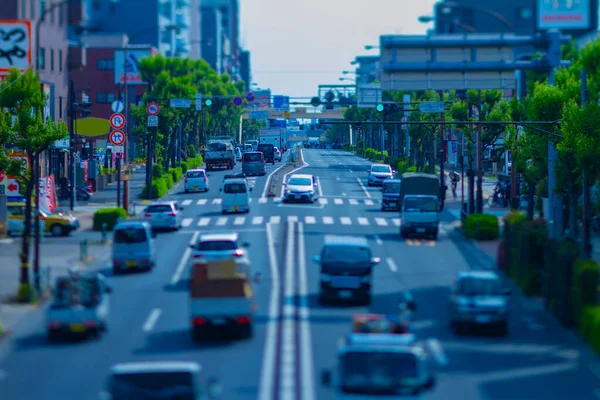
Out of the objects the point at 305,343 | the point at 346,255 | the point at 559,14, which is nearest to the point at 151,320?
the point at 305,343

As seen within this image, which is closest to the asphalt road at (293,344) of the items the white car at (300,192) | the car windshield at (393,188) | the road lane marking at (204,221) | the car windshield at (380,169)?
the road lane marking at (204,221)

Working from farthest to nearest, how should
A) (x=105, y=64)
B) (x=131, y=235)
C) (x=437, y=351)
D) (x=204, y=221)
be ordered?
(x=105, y=64) → (x=204, y=221) → (x=131, y=235) → (x=437, y=351)

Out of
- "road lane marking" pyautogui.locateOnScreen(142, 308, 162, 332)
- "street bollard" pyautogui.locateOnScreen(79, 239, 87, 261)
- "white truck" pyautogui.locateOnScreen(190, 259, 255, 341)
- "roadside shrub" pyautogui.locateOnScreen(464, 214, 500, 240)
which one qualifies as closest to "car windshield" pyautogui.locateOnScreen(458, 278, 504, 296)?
"white truck" pyautogui.locateOnScreen(190, 259, 255, 341)

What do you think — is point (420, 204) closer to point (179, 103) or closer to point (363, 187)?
point (363, 187)

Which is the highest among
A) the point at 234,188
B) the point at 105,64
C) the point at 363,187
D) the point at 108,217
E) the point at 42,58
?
the point at 105,64

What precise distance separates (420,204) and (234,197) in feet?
45.4

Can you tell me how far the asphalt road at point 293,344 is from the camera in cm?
2091

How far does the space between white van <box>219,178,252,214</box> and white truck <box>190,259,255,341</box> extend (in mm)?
33572

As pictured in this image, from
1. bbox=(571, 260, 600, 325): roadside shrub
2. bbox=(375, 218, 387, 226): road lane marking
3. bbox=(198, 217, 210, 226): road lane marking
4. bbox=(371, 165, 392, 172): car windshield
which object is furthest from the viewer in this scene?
bbox=(371, 165, 392, 172): car windshield

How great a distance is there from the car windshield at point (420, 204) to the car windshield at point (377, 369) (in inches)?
1222

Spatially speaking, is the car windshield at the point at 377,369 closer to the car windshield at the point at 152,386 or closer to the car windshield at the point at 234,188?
the car windshield at the point at 152,386

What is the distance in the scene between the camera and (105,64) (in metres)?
131

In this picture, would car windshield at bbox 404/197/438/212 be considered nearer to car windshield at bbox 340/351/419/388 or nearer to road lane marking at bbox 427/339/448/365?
road lane marking at bbox 427/339/448/365

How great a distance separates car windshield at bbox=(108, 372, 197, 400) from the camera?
55.4ft
